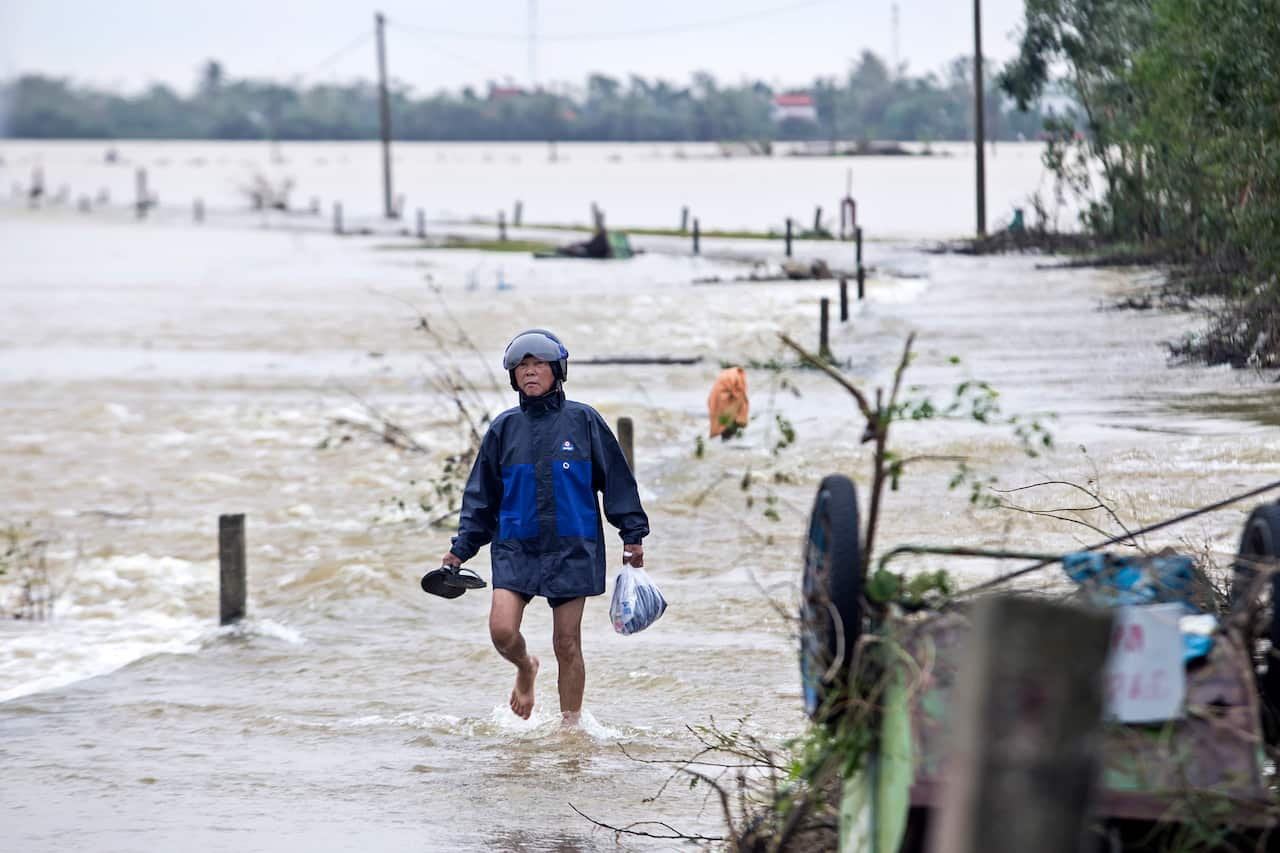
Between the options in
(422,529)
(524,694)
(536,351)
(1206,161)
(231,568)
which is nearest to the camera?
(536,351)

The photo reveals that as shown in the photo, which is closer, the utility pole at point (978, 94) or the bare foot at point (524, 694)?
the bare foot at point (524, 694)

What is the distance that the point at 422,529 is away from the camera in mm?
14164

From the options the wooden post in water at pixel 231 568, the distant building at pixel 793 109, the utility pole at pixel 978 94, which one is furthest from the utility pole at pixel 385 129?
the wooden post in water at pixel 231 568

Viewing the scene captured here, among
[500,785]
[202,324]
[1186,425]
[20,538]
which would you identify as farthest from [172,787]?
[202,324]

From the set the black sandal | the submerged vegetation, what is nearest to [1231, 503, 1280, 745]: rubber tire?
the black sandal

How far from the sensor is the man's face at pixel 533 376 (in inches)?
285

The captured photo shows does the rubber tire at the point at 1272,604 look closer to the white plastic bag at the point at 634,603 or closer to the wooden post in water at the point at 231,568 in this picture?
A: the white plastic bag at the point at 634,603

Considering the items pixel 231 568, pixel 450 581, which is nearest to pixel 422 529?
pixel 231 568

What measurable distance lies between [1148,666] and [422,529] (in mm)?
10348

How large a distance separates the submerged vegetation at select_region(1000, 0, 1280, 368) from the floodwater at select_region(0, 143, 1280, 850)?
0.80 m

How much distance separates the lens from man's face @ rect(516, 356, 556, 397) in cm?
723

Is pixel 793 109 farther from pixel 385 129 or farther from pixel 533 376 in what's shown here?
pixel 533 376

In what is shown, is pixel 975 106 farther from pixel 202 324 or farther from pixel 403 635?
pixel 403 635

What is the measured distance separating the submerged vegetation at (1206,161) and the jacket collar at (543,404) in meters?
12.7
